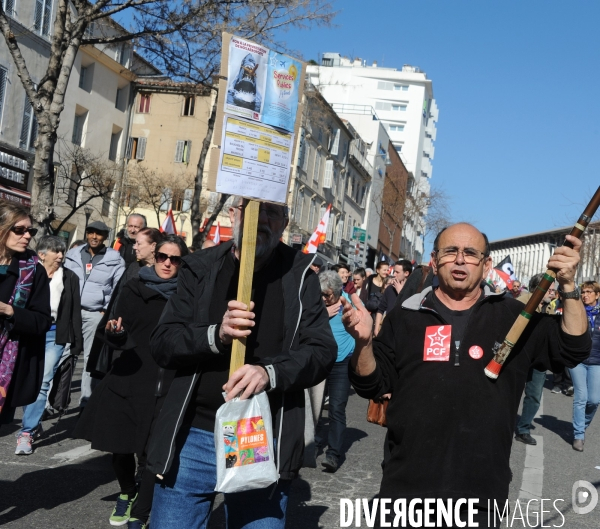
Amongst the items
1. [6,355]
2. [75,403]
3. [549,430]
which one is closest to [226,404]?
[6,355]

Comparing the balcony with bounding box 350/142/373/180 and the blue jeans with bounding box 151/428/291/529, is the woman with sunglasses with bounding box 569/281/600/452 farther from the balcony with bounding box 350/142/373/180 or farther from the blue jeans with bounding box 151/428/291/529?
the balcony with bounding box 350/142/373/180

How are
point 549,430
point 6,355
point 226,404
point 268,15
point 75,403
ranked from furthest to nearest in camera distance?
point 268,15
point 549,430
point 75,403
point 6,355
point 226,404

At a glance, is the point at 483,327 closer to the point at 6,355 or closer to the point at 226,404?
the point at 226,404

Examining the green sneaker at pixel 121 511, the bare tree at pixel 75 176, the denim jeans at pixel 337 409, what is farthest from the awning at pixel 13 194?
the green sneaker at pixel 121 511

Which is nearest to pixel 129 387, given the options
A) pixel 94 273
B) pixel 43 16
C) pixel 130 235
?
pixel 94 273

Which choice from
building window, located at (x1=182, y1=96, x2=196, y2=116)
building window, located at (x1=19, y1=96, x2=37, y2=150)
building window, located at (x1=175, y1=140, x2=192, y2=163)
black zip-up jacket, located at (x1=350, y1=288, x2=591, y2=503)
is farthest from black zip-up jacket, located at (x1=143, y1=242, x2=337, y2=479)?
building window, located at (x1=182, y1=96, x2=196, y2=116)

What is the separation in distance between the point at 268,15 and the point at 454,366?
48.8ft

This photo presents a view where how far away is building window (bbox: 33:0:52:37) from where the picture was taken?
29.5 m

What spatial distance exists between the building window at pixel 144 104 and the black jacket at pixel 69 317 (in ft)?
127

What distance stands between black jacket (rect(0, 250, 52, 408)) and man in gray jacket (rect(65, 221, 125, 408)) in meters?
4.39

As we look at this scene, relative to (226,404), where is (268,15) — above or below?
above

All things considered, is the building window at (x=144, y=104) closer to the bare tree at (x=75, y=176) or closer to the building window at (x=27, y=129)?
the bare tree at (x=75, y=176)

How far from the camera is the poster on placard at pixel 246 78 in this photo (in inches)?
135

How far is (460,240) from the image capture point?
12.5 feet
